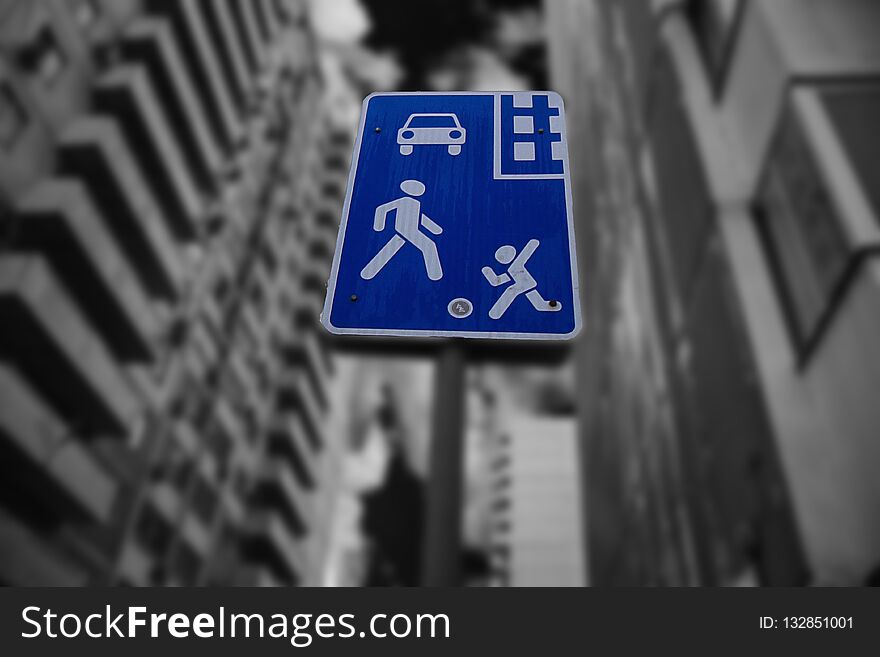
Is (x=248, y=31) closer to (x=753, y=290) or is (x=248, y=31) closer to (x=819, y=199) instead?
(x=753, y=290)

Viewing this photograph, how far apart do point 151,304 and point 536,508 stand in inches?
3201

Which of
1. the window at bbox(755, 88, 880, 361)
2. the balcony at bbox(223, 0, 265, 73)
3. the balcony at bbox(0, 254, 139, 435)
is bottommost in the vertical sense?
the balcony at bbox(0, 254, 139, 435)

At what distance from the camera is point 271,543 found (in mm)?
33719

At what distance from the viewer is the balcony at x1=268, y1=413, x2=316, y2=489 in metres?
36.9

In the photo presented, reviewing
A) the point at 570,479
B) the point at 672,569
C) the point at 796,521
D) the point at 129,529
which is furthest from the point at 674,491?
the point at 570,479

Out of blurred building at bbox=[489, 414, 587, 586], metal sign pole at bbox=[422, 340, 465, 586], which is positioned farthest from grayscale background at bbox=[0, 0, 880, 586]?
blurred building at bbox=[489, 414, 587, 586]

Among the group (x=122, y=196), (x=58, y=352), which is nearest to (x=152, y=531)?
(x=58, y=352)

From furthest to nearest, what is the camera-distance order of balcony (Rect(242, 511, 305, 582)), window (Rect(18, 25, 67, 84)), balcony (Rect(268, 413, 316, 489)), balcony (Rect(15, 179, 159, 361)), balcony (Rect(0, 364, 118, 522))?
balcony (Rect(268, 413, 316, 489)) < balcony (Rect(242, 511, 305, 582)) < window (Rect(18, 25, 67, 84)) < balcony (Rect(15, 179, 159, 361)) < balcony (Rect(0, 364, 118, 522))

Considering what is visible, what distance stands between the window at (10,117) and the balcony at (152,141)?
11.4ft

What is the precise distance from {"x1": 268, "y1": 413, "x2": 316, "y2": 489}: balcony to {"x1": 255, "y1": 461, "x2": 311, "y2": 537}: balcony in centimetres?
67

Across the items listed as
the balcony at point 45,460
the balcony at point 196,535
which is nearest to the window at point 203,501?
the balcony at point 196,535

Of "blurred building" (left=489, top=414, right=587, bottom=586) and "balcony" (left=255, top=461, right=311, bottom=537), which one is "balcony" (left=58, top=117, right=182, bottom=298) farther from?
"blurred building" (left=489, top=414, right=587, bottom=586)

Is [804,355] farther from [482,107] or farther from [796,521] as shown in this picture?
[482,107]

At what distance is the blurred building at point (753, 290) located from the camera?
23.7 feet
